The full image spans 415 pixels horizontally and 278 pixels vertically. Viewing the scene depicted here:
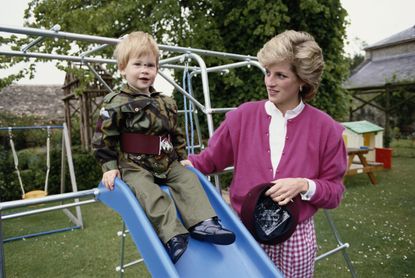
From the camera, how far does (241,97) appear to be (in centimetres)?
795

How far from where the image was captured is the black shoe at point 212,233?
1.50 meters

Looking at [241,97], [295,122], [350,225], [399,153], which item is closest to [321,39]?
[241,97]

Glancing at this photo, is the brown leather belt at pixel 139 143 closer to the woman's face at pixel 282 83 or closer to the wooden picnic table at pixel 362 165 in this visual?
the woman's face at pixel 282 83

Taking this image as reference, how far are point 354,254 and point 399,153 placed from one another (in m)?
9.47

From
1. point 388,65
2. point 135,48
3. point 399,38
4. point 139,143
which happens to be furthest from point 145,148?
point 399,38

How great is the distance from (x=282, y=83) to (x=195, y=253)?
Result: 80 cm

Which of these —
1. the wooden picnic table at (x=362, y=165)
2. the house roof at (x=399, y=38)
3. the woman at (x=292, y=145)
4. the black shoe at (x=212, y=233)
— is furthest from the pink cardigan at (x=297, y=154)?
the house roof at (x=399, y=38)

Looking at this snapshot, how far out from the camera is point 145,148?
5.64 ft

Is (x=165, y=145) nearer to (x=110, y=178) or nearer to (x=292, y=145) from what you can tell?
(x=110, y=178)

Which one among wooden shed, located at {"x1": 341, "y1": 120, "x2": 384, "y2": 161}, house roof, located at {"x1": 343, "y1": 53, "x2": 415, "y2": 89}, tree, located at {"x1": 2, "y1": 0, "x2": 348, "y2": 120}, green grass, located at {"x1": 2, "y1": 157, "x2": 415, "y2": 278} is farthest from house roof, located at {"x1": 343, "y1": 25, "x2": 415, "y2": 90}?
green grass, located at {"x1": 2, "y1": 157, "x2": 415, "y2": 278}

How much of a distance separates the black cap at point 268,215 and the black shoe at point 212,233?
0.14 meters

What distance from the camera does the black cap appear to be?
1534 mm

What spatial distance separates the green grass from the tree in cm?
293

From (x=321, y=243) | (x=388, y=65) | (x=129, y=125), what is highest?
(x=388, y=65)
